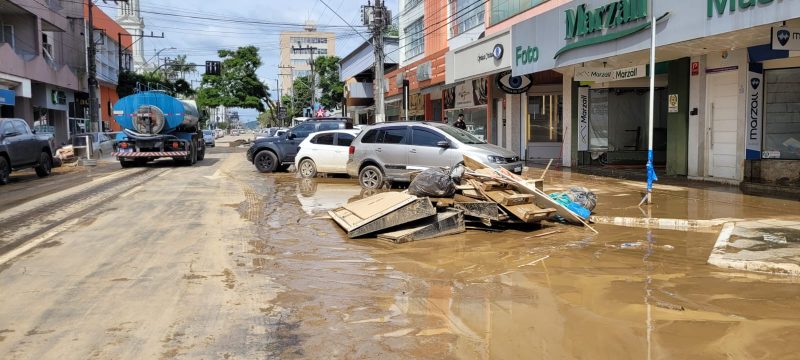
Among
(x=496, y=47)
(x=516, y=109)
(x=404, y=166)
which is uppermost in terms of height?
(x=496, y=47)

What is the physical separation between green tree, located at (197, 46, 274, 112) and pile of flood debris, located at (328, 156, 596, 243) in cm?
5377

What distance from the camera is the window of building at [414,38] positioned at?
36375mm

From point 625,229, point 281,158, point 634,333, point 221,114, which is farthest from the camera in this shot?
point 221,114

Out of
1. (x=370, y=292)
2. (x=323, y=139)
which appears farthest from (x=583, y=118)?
(x=370, y=292)

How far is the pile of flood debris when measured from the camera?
8.55m

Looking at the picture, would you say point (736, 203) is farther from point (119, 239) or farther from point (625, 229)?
point (119, 239)

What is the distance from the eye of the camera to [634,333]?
4711mm

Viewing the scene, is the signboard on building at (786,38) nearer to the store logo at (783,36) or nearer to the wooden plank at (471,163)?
the store logo at (783,36)

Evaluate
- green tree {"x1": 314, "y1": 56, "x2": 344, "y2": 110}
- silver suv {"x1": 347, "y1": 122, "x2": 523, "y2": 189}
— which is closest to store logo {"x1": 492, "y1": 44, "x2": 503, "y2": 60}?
silver suv {"x1": 347, "y1": 122, "x2": 523, "y2": 189}

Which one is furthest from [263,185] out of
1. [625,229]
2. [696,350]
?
[696,350]

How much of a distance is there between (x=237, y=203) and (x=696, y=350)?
972 centimetres

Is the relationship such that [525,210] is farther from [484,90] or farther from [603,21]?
[484,90]

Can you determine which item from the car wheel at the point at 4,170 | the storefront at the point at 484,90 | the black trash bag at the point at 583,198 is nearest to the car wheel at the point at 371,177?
the black trash bag at the point at 583,198

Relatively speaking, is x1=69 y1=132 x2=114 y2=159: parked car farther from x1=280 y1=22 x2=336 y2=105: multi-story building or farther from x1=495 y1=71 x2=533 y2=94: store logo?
x1=280 y1=22 x2=336 y2=105: multi-story building
